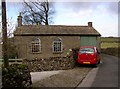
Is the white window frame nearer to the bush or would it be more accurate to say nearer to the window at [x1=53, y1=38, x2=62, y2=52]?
the window at [x1=53, y1=38, x2=62, y2=52]

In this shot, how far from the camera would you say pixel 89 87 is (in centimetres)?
1292

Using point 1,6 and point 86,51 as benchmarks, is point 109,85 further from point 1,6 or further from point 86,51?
point 86,51

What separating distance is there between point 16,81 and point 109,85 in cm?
479

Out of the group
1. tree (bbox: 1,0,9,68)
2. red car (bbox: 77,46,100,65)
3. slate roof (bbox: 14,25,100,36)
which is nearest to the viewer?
tree (bbox: 1,0,9,68)

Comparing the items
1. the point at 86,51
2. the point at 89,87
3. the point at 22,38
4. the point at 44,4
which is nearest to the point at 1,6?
the point at 89,87

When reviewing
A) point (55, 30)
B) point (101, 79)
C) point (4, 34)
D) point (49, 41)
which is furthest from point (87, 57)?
point (55, 30)

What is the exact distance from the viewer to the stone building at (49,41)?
37562 millimetres

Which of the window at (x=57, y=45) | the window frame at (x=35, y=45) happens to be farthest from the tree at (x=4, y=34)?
the window at (x=57, y=45)

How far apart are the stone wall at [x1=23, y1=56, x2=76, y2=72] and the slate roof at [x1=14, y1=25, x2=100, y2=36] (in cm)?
1560

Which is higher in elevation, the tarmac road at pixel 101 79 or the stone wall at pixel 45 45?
the stone wall at pixel 45 45

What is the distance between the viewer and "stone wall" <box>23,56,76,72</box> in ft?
72.1

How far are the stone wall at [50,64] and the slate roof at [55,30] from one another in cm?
1560

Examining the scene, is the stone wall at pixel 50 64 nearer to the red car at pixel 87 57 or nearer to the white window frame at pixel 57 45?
the red car at pixel 87 57

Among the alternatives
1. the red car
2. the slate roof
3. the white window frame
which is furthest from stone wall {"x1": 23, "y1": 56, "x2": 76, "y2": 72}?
the slate roof
